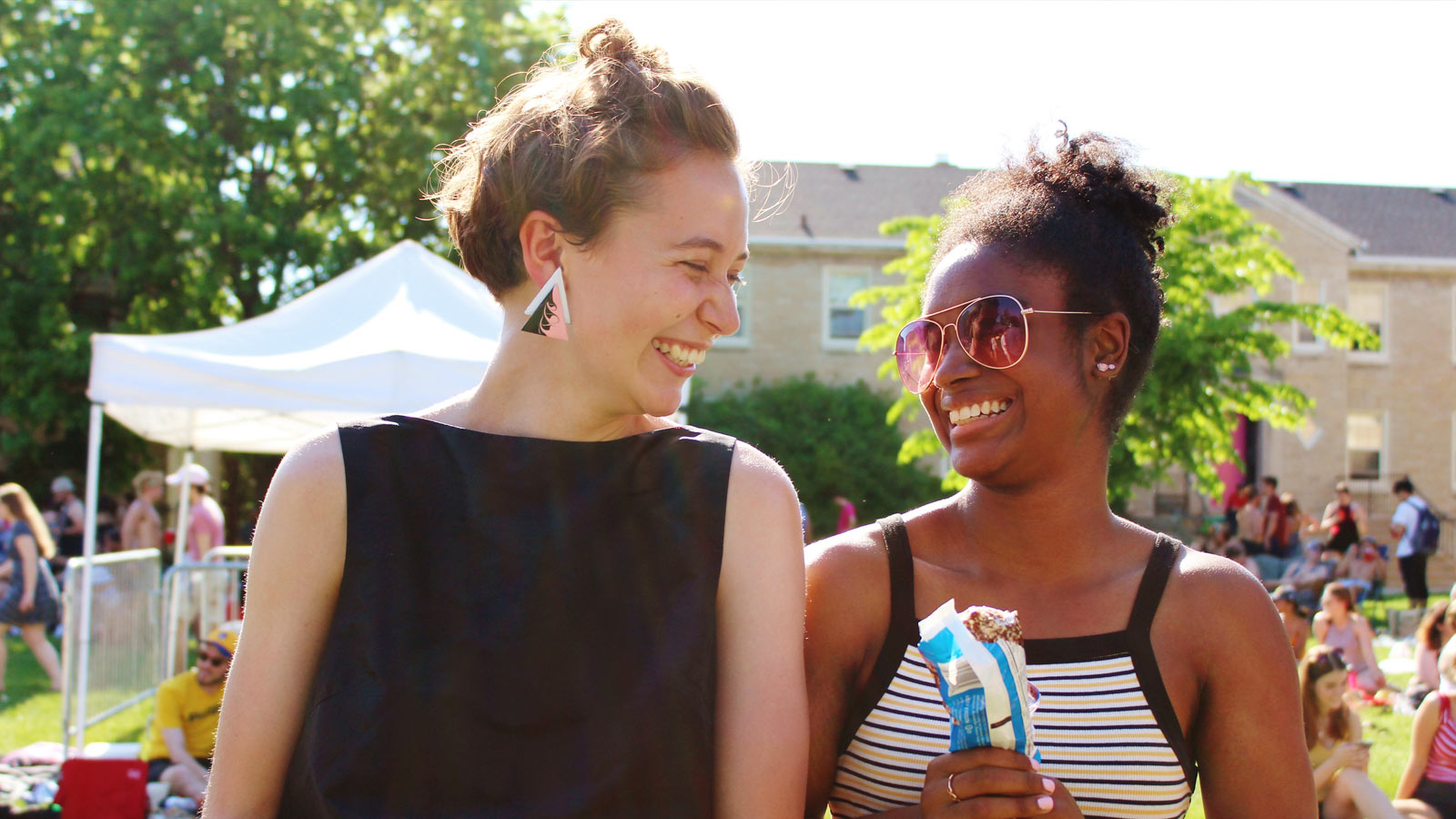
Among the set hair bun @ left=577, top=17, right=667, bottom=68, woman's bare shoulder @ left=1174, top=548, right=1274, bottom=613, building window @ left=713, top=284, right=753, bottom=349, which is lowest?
woman's bare shoulder @ left=1174, top=548, right=1274, bottom=613

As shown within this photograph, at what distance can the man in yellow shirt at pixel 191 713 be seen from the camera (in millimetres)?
6922

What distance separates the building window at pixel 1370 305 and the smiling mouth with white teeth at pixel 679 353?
3085 cm

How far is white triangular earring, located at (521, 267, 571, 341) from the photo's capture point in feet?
5.77

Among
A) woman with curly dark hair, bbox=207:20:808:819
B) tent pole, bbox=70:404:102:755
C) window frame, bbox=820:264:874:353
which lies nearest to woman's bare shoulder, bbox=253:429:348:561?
woman with curly dark hair, bbox=207:20:808:819

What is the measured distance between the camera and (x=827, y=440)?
24.2m

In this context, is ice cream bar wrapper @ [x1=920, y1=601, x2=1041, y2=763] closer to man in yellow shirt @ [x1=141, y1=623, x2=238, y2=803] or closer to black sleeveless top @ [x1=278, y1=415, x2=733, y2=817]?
black sleeveless top @ [x1=278, y1=415, x2=733, y2=817]

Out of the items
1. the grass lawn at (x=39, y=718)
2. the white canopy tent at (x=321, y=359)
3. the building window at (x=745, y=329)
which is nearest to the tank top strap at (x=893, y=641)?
the white canopy tent at (x=321, y=359)

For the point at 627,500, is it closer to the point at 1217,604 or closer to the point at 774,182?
the point at 774,182

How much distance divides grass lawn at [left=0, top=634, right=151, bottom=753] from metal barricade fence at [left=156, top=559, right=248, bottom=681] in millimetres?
452

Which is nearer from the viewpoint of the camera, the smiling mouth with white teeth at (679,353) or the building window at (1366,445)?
the smiling mouth with white teeth at (679,353)

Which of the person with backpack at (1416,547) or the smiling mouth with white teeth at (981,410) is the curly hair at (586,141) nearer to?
the smiling mouth with white teeth at (981,410)

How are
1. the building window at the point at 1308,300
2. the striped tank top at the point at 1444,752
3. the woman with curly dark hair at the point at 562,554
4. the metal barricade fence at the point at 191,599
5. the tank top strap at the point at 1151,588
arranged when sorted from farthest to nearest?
the building window at the point at 1308,300 → the metal barricade fence at the point at 191,599 → the striped tank top at the point at 1444,752 → the tank top strap at the point at 1151,588 → the woman with curly dark hair at the point at 562,554

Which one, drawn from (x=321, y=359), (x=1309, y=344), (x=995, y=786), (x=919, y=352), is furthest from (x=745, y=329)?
(x=995, y=786)

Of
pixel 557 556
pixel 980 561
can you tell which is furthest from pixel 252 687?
pixel 980 561
